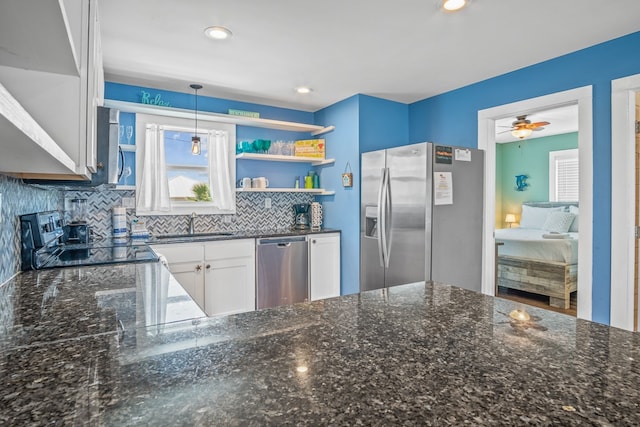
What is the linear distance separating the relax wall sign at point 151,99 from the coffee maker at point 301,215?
1.80 m

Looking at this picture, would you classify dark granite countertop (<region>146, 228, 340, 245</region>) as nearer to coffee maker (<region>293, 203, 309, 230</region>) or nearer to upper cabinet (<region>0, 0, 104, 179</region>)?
coffee maker (<region>293, 203, 309, 230</region>)

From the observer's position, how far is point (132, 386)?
0.58 meters

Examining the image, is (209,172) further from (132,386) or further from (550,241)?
(550,241)

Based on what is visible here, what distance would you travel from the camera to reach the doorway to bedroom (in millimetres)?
4199

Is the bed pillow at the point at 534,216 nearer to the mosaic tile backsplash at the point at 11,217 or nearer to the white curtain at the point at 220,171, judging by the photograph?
the white curtain at the point at 220,171

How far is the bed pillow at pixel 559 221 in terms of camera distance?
593 centimetres

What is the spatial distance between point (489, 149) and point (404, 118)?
1.13 meters

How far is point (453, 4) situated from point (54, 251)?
114 inches

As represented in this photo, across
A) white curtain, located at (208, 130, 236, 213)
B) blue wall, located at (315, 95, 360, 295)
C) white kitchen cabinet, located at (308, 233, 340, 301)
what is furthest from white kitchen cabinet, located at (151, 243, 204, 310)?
blue wall, located at (315, 95, 360, 295)

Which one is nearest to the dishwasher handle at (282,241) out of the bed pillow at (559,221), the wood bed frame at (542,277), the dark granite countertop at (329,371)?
the dark granite countertop at (329,371)

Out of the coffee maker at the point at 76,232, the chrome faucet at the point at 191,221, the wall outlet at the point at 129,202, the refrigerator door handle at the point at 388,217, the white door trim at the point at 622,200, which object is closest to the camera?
the white door trim at the point at 622,200

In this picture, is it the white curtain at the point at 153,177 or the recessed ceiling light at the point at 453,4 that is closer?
the recessed ceiling light at the point at 453,4

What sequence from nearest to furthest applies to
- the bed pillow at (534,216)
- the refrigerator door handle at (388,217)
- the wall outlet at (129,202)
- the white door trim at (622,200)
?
the white door trim at (622,200), the refrigerator door handle at (388,217), the wall outlet at (129,202), the bed pillow at (534,216)

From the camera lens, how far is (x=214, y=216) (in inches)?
157
